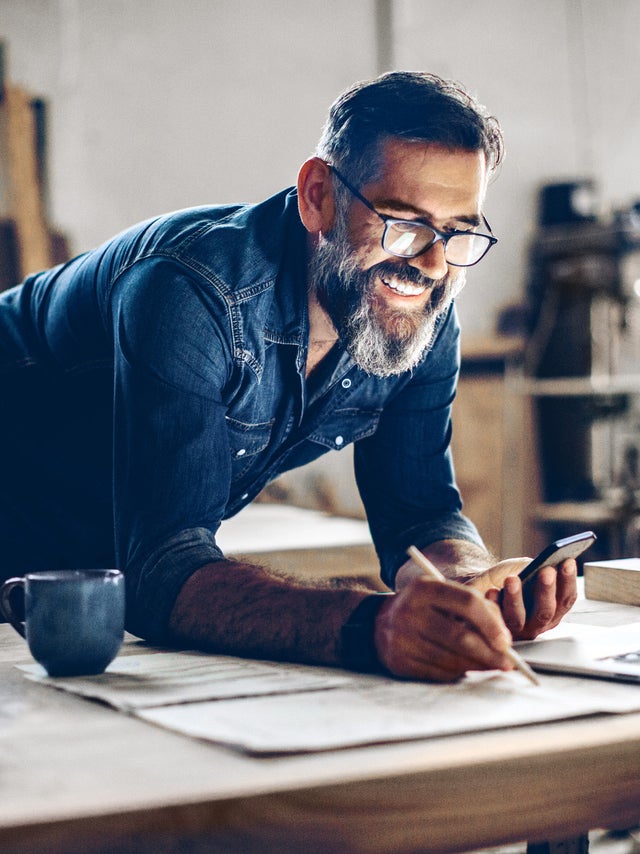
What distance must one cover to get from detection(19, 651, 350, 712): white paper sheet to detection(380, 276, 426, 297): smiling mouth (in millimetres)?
600

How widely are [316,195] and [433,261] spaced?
22 centimetres

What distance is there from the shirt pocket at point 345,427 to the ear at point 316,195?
1.05 feet

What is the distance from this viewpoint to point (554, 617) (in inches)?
48.6

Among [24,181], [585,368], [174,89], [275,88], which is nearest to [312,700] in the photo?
[24,181]

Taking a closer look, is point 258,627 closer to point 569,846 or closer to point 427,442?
point 569,846

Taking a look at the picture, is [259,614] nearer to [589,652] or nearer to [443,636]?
[443,636]

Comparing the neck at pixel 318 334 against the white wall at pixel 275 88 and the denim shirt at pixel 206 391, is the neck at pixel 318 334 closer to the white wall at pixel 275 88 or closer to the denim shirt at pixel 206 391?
the denim shirt at pixel 206 391

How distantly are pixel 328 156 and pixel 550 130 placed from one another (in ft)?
14.2

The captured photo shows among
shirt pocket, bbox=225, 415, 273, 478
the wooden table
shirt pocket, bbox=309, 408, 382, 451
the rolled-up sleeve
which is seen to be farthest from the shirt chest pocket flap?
the wooden table

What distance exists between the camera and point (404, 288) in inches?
59.4

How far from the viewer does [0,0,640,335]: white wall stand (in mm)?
4289

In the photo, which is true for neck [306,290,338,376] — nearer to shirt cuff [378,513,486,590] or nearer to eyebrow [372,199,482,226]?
eyebrow [372,199,482,226]

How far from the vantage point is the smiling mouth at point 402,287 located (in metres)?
1.50

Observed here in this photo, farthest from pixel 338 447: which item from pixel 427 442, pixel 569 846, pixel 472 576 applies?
pixel 569 846
